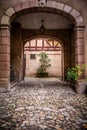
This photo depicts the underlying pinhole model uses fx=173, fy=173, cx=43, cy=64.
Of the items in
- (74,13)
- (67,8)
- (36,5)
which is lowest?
(74,13)

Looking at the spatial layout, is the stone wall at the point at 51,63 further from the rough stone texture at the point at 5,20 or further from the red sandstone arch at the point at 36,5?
the rough stone texture at the point at 5,20

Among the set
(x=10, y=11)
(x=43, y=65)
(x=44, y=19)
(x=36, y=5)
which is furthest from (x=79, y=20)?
(x=43, y=65)

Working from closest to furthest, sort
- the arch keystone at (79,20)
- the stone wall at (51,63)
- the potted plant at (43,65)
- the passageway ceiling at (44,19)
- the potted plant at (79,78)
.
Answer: the potted plant at (79,78), the arch keystone at (79,20), the passageway ceiling at (44,19), the potted plant at (43,65), the stone wall at (51,63)

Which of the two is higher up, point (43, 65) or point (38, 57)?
point (38, 57)

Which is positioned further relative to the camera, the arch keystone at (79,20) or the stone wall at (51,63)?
the stone wall at (51,63)

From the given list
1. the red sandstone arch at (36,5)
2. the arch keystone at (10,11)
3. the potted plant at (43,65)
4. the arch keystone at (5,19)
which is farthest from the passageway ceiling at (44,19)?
the potted plant at (43,65)

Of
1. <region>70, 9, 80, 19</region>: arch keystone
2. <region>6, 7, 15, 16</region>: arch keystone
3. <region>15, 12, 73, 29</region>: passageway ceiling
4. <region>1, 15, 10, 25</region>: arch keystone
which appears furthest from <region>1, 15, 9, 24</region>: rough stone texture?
<region>70, 9, 80, 19</region>: arch keystone

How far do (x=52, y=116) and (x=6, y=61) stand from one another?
3260mm

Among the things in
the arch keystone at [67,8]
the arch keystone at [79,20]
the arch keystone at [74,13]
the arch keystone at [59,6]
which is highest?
the arch keystone at [59,6]

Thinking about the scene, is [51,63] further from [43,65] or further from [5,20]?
[5,20]

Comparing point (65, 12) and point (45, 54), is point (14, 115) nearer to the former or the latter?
point (65, 12)

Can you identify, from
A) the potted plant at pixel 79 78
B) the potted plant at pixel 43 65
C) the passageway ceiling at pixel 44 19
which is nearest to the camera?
the potted plant at pixel 79 78

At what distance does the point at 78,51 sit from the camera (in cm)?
568

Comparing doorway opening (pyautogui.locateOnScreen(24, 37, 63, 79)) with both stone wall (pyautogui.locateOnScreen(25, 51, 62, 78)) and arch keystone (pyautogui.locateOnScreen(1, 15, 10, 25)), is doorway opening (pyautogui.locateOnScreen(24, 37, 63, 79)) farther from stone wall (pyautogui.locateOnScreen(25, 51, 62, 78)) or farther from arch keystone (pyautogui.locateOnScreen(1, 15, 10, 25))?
arch keystone (pyautogui.locateOnScreen(1, 15, 10, 25))
